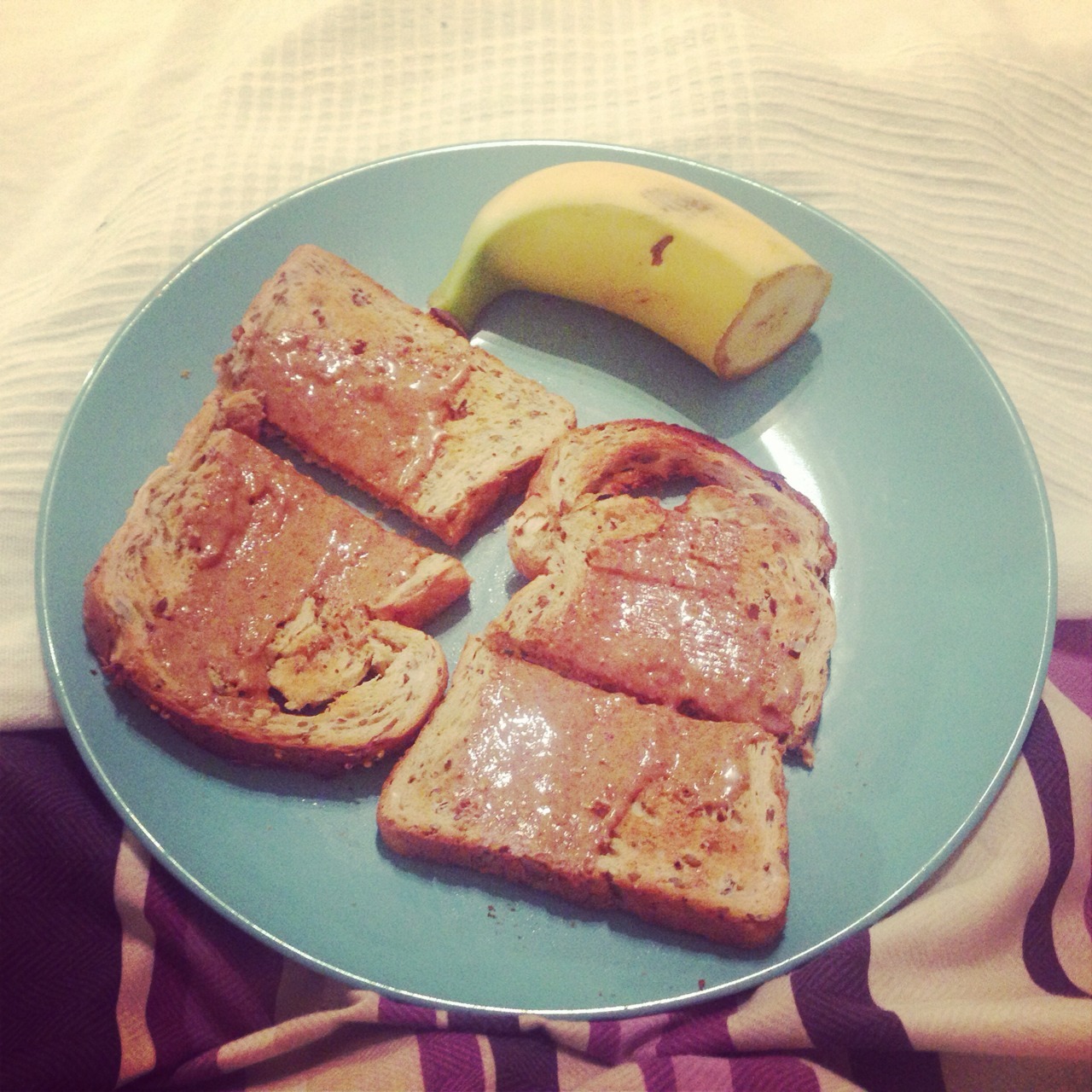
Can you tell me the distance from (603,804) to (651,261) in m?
1.37

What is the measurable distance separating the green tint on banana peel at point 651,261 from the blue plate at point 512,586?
4.4 inches

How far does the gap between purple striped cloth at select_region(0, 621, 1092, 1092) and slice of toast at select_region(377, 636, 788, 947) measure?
21cm

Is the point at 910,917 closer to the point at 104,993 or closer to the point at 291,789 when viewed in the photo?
the point at 291,789

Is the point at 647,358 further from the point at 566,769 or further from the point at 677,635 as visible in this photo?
the point at 566,769

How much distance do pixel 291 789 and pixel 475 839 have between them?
46cm

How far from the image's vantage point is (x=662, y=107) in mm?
2930

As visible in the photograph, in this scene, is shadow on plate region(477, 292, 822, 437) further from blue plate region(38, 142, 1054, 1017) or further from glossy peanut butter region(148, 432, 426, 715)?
glossy peanut butter region(148, 432, 426, 715)

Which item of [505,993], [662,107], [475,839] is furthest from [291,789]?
[662,107]

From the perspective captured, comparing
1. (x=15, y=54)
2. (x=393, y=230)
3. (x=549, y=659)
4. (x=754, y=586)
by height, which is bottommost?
(x=549, y=659)

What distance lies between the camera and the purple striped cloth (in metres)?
1.73

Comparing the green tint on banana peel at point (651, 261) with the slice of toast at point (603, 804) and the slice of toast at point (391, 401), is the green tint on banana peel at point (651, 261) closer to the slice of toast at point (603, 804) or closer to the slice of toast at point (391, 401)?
the slice of toast at point (391, 401)

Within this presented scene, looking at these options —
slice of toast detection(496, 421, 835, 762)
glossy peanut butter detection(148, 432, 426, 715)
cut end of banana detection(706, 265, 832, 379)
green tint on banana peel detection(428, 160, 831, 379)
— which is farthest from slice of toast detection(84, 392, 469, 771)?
cut end of banana detection(706, 265, 832, 379)

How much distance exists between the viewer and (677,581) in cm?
212

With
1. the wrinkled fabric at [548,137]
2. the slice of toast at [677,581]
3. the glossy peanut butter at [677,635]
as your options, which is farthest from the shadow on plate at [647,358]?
the wrinkled fabric at [548,137]
